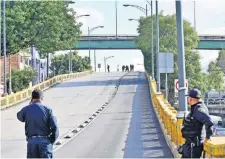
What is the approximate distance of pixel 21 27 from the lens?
5975 centimetres

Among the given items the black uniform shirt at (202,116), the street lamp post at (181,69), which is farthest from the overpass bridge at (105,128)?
the street lamp post at (181,69)

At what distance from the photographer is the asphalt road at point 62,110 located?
21.8m

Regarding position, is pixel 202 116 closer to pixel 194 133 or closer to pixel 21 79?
pixel 194 133

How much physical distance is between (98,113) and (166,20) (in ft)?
131

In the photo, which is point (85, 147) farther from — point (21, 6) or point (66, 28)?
point (66, 28)

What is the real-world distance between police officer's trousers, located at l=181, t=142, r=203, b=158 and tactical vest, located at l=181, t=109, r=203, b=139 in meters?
0.16

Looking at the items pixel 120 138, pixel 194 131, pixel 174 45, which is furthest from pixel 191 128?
pixel 174 45

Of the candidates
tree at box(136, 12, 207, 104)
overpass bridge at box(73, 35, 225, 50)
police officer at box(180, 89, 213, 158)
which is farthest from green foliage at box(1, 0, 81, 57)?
police officer at box(180, 89, 213, 158)

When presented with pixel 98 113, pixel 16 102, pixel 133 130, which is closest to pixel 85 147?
pixel 133 130

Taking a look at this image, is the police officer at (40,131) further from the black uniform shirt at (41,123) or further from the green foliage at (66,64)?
the green foliage at (66,64)

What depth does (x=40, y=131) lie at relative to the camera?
34.0 feet

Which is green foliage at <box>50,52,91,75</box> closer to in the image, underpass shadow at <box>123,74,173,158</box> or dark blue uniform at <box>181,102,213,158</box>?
underpass shadow at <box>123,74,173,158</box>

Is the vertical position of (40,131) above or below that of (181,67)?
below

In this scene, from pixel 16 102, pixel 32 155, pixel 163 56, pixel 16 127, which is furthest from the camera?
pixel 16 102
